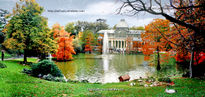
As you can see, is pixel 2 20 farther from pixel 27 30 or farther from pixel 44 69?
pixel 44 69

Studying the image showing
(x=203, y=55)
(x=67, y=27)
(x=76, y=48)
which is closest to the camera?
(x=203, y=55)

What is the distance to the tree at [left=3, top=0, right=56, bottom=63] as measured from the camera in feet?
59.2

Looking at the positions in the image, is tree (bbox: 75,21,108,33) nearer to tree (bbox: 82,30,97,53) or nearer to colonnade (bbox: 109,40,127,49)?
colonnade (bbox: 109,40,127,49)

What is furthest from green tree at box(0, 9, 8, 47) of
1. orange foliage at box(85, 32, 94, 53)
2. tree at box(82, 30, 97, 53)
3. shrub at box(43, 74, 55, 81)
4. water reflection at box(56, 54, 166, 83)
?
orange foliage at box(85, 32, 94, 53)

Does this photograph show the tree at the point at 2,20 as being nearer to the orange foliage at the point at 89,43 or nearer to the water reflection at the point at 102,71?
the water reflection at the point at 102,71

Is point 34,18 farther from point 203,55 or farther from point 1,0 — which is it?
point 203,55

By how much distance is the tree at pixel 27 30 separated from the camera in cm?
1805

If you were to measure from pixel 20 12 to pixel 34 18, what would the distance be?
176 centimetres

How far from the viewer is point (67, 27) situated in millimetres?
58906

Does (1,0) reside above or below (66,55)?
above

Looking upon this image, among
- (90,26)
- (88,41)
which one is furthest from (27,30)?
(90,26)

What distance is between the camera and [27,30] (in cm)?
1825

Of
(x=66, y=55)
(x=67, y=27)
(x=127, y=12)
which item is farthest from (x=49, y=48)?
(x=67, y=27)

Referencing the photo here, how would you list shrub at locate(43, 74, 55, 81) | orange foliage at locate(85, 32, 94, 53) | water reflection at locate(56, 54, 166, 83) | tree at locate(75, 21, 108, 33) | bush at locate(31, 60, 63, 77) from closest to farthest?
shrub at locate(43, 74, 55, 81)
bush at locate(31, 60, 63, 77)
water reflection at locate(56, 54, 166, 83)
orange foliage at locate(85, 32, 94, 53)
tree at locate(75, 21, 108, 33)
